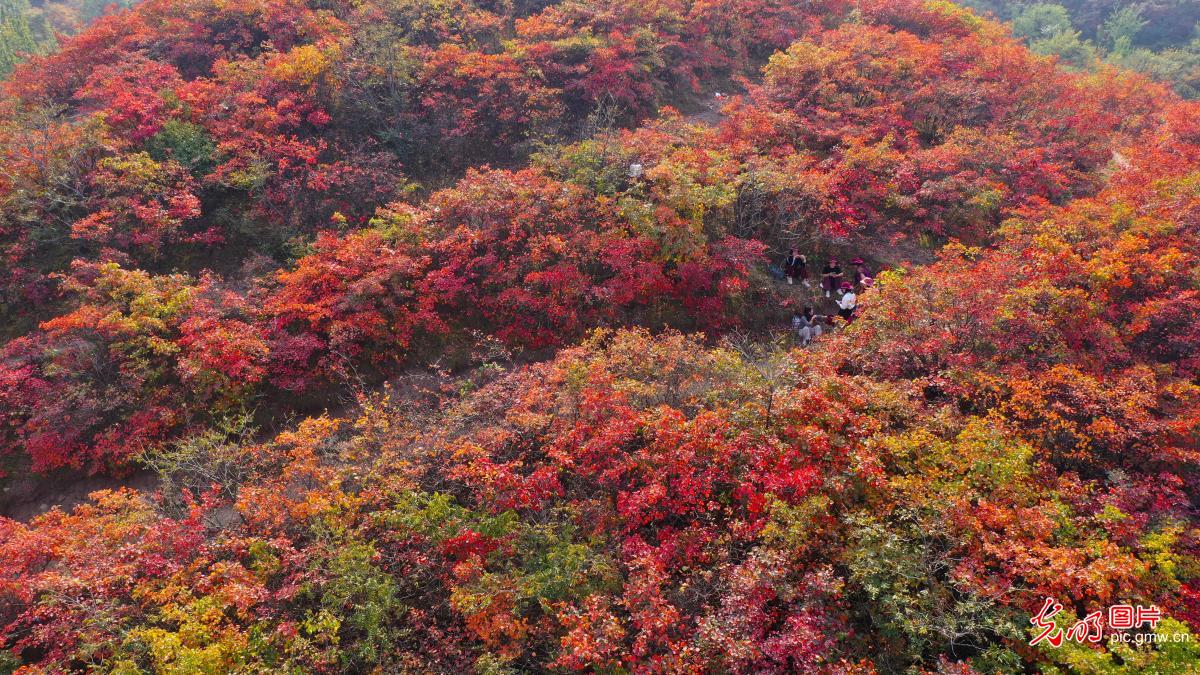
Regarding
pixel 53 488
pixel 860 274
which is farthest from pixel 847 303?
pixel 53 488

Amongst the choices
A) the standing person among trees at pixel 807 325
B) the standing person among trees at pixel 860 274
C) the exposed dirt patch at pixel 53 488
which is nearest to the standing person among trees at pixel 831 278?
the standing person among trees at pixel 860 274

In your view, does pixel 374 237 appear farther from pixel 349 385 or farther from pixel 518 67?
pixel 518 67

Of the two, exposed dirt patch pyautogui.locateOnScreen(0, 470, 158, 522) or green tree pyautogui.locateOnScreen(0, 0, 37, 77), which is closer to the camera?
exposed dirt patch pyautogui.locateOnScreen(0, 470, 158, 522)

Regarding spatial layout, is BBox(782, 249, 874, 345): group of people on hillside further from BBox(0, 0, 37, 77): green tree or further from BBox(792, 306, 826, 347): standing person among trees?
BBox(0, 0, 37, 77): green tree

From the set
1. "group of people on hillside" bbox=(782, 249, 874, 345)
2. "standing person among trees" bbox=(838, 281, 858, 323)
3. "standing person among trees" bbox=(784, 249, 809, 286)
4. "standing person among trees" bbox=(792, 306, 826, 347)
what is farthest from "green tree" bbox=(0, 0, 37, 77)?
"standing person among trees" bbox=(838, 281, 858, 323)

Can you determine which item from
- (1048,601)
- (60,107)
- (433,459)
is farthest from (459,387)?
(60,107)

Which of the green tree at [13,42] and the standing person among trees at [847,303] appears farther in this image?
the green tree at [13,42]

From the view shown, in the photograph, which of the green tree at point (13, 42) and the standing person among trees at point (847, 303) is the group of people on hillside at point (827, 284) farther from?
the green tree at point (13, 42)

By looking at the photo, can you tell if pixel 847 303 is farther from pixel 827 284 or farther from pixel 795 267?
pixel 795 267
